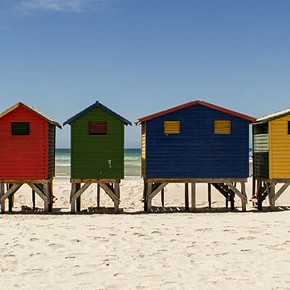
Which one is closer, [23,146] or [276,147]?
[23,146]

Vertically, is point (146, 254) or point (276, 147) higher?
point (276, 147)

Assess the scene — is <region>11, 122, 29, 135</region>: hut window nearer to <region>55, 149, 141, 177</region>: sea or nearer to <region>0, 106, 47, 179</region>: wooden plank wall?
<region>0, 106, 47, 179</region>: wooden plank wall

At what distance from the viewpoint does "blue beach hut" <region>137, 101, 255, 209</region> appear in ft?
64.4

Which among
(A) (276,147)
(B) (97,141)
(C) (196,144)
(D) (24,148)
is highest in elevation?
(B) (97,141)

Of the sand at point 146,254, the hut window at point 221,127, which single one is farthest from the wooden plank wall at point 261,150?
the sand at point 146,254

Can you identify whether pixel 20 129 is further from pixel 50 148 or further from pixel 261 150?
pixel 261 150

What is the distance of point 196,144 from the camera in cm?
1973

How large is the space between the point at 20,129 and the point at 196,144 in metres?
8.70

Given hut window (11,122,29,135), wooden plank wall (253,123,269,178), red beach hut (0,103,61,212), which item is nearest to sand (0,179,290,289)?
red beach hut (0,103,61,212)

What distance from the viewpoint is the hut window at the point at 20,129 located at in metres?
19.7

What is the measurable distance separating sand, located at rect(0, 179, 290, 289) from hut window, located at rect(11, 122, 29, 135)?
19.6ft

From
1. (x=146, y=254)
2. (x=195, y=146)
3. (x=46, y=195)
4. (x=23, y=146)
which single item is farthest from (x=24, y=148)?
(x=146, y=254)

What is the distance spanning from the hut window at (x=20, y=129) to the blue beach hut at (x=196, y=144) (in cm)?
562

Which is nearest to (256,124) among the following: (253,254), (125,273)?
(253,254)
